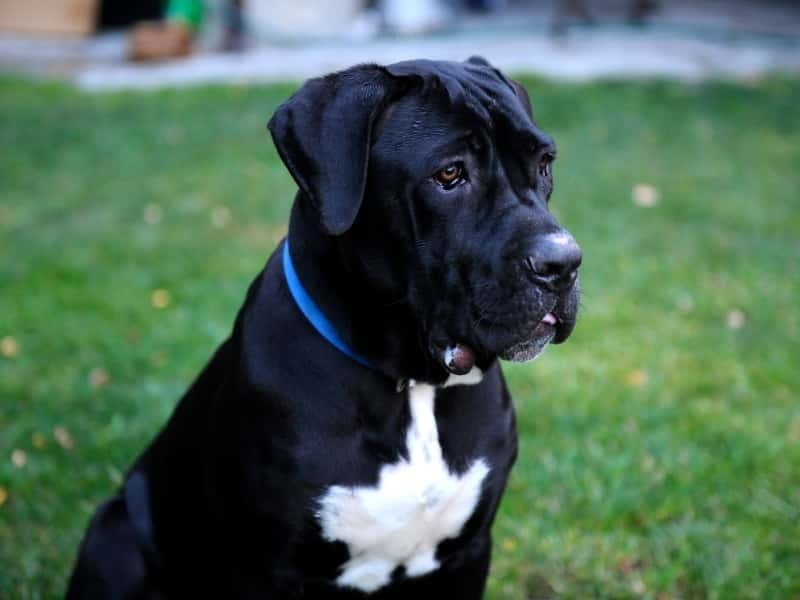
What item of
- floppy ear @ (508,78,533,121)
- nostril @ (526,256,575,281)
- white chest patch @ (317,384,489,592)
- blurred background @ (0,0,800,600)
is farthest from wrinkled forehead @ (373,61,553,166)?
blurred background @ (0,0,800,600)

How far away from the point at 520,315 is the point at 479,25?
10.6 meters

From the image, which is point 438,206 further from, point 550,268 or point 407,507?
point 407,507

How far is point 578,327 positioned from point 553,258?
2982mm

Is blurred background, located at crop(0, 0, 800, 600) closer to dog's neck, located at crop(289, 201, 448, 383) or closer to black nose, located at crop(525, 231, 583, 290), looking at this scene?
dog's neck, located at crop(289, 201, 448, 383)

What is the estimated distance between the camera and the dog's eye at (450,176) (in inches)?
89.8

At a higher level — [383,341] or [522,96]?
[522,96]

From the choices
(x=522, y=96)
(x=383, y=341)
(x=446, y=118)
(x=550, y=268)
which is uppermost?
(x=446, y=118)

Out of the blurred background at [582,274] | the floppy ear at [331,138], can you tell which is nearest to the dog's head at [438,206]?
the floppy ear at [331,138]

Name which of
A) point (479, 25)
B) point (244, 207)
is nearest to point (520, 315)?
point (244, 207)

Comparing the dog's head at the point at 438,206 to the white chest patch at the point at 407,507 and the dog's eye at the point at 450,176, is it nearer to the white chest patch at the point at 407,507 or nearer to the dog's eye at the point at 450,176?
the dog's eye at the point at 450,176

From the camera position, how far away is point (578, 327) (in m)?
5.13

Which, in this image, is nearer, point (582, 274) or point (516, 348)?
point (516, 348)

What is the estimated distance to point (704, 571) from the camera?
11.0ft

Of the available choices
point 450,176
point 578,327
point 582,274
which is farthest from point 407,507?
point 582,274
